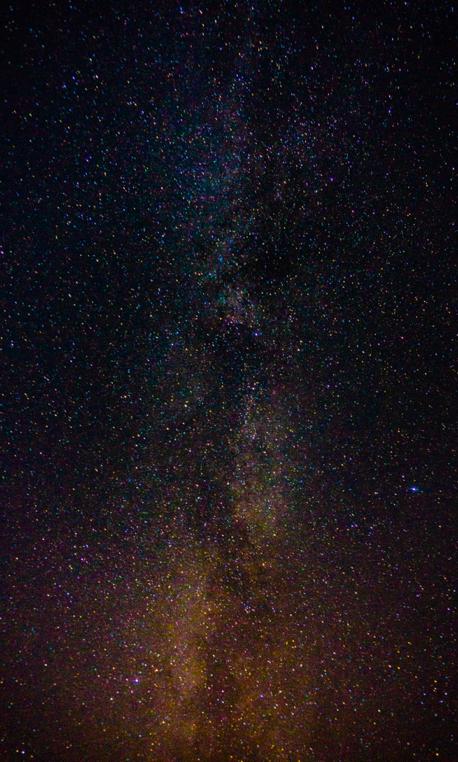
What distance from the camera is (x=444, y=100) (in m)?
0.58

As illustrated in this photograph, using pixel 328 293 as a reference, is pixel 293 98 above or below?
above

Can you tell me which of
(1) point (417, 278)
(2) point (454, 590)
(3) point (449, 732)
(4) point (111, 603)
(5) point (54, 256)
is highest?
(5) point (54, 256)

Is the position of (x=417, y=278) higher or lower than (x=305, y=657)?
higher

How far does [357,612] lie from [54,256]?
1.00 metres

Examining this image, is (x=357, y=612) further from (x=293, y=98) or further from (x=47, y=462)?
(x=293, y=98)

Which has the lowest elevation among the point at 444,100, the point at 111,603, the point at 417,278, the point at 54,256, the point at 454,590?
the point at 454,590

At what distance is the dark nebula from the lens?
0.59 m

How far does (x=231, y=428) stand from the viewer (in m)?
0.63

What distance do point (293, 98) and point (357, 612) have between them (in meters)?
1.06

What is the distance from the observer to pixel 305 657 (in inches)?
25.4

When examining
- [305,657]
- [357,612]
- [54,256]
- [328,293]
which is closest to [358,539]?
[357,612]

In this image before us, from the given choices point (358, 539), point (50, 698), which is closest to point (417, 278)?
point (358, 539)

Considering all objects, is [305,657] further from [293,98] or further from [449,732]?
[293,98]

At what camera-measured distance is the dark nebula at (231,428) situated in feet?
1.94
